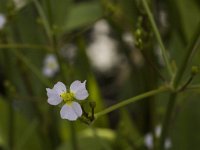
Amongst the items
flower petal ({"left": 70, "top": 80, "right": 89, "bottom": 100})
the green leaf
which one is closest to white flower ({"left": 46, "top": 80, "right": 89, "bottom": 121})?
flower petal ({"left": 70, "top": 80, "right": 89, "bottom": 100})

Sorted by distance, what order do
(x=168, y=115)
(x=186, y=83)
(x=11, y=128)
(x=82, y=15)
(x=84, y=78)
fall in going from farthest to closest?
(x=82, y=15) < (x=84, y=78) < (x=11, y=128) < (x=168, y=115) < (x=186, y=83)

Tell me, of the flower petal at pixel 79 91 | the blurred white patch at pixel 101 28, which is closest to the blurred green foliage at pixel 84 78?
the flower petal at pixel 79 91

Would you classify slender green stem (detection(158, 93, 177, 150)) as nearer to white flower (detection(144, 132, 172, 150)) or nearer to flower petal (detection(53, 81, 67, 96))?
flower petal (detection(53, 81, 67, 96))

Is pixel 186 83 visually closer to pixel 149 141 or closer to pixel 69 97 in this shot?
pixel 69 97

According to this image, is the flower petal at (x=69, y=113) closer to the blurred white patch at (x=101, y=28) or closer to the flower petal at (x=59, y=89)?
the flower petal at (x=59, y=89)

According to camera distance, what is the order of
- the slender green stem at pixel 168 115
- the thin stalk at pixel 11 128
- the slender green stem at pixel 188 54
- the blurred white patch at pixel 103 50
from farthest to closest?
the blurred white patch at pixel 103 50 → the thin stalk at pixel 11 128 → the slender green stem at pixel 168 115 → the slender green stem at pixel 188 54

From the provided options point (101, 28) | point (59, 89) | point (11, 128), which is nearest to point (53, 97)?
point (59, 89)

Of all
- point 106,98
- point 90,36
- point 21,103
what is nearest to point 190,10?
point 21,103
